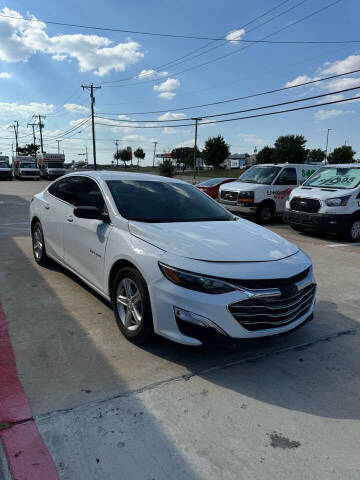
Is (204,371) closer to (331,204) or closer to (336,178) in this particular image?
(331,204)

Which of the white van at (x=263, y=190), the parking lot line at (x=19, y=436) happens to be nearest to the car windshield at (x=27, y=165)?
the white van at (x=263, y=190)

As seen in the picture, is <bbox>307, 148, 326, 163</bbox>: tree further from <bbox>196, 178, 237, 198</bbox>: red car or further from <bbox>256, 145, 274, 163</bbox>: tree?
<bbox>196, 178, 237, 198</bbox>: red car

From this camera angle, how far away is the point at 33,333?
372cm

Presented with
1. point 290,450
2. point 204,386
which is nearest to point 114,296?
point 204,386

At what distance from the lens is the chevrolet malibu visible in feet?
9.54

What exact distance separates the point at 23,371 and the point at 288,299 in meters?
2.24

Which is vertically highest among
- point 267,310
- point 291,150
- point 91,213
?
point 291,150

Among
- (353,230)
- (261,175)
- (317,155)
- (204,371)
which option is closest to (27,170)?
(261,175)

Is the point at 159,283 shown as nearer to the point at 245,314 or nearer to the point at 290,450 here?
the point at 245,314

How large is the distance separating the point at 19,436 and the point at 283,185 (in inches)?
457

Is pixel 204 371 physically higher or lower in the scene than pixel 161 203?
lower

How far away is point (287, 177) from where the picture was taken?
41.8 feet

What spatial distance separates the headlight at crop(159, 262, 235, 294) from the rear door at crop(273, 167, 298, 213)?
10009mm

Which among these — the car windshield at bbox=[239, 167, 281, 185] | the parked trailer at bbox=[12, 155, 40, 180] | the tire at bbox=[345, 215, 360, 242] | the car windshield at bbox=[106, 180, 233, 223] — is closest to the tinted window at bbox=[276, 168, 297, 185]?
the car windshield at bbox=[239, 167, 281, 185]
